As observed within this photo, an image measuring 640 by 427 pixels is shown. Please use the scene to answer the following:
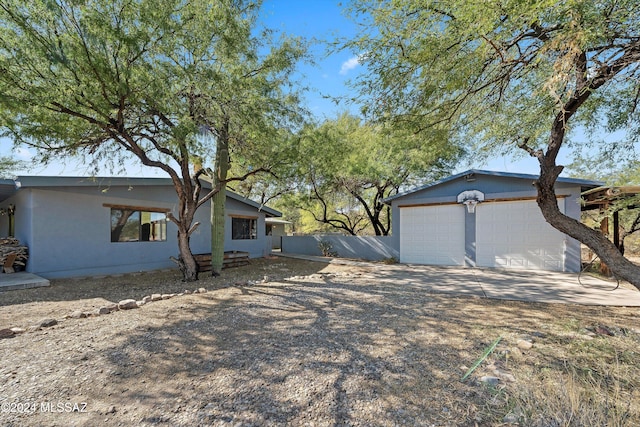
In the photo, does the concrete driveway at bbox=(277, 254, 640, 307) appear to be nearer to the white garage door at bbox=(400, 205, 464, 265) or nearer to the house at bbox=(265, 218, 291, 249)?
the white garage door at bbox=(400, 205, 464, 265)

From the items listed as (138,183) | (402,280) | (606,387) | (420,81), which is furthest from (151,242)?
(606,387)

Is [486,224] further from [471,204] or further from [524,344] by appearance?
[524,344]

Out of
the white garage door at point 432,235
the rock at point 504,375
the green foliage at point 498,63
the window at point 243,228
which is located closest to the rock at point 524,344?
the rock at point 504,375

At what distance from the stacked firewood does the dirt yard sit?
158 inches

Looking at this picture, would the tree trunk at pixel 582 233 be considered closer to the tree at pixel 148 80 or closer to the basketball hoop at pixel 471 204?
the tree at pixel 148 80

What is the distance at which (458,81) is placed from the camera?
3977 mm

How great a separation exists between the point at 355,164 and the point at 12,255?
1144cm

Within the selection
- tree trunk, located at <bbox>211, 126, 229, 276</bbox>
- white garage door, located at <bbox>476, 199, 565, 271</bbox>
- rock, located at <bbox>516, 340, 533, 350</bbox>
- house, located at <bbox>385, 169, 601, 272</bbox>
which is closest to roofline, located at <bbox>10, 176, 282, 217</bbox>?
tree trunk, located at <bbox>211, 126, 229, 276</bbox>

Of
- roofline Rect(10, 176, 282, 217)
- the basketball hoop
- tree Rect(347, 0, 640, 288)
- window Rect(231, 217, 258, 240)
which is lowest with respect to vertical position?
window Rect(231, 217, 258, 240)

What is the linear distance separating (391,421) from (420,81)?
4206mm

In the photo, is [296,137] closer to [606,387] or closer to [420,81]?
[420,81]

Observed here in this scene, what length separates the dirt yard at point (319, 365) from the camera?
2.12 m

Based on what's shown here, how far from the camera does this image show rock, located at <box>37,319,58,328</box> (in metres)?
3.93

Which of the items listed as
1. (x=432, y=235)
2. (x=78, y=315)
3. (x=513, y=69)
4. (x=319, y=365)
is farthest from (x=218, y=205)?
(x=432, y=235)
